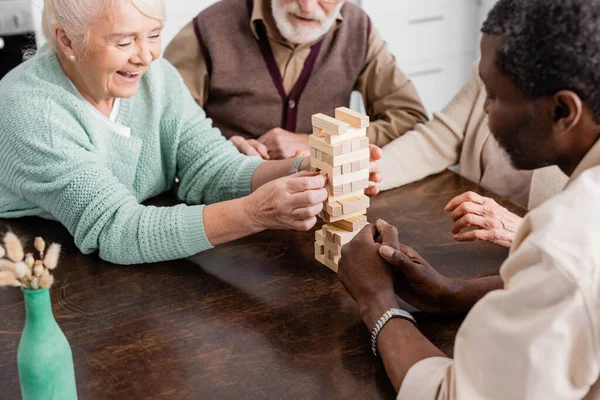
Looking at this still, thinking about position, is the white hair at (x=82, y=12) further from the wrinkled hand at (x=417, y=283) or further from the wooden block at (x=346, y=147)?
the wrinkled hand at (x=417, y=283)

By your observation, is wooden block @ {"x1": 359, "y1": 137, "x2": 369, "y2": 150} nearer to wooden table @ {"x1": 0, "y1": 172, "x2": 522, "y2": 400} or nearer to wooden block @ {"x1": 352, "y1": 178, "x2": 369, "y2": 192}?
wooden block @ {"x1": 352, "y1": 178, "x2": 369, "y2": 192}

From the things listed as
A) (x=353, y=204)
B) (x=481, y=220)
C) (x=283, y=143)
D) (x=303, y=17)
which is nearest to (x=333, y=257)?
(x=353, y=204)

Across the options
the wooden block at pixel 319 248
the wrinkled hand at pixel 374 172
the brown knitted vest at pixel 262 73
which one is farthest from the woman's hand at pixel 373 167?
the brown knitted vest at pixel 262 73

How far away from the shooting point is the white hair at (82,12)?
1.68 meters

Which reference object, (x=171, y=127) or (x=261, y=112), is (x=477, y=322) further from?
(x=261, y=112)

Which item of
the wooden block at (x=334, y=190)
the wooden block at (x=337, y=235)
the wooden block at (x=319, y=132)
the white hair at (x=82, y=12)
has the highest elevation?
the white hair at (x=82, y=12)

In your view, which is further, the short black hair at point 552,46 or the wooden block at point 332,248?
the wooden block at point 332,248

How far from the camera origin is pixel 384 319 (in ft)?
4.32

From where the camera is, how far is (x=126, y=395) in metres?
1.25

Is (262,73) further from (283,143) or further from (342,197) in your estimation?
(342,197)

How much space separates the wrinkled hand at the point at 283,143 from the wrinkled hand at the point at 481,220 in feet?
2.55

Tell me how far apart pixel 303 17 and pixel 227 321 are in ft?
4.23

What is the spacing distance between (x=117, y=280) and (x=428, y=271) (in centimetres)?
66

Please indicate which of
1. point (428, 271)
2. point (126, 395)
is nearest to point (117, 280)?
point (126, 395)
